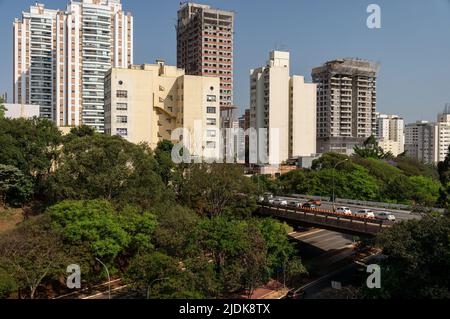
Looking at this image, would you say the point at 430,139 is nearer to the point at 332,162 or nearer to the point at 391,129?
the point at 391,129

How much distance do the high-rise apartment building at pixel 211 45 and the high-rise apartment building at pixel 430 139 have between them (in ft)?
126

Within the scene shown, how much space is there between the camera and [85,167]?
2195 cm

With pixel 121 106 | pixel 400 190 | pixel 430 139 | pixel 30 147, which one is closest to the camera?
pixel 30 147

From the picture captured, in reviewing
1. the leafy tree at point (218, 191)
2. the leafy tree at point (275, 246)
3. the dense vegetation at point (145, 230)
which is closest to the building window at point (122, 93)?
the dense vegetation at point (145, 230)

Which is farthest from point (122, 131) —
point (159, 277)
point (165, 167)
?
point (159, 277)

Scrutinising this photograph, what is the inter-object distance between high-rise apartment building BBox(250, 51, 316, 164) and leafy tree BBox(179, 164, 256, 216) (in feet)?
87.2

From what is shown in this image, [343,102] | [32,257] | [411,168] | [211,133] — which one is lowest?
[32,257]

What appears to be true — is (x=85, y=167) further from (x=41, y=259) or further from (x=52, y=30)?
(x=52, y=30)

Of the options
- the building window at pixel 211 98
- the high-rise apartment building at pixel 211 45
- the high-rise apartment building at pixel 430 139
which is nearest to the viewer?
the building window at pixel 211 98

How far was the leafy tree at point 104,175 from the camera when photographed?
2150cm

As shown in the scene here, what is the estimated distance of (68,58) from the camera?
5531 centimetres

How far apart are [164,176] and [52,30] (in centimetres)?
4064

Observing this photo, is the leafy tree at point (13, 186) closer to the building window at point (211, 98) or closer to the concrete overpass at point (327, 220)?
the concrete overpass at point (327, 220)

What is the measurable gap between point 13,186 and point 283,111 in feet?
116
